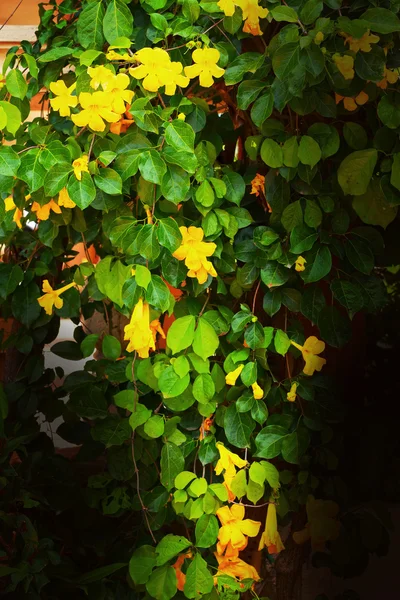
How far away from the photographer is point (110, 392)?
161cm

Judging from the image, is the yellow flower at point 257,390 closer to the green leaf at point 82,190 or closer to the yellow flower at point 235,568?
the yellow flower at point 235,568

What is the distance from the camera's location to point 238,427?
1.44 meters

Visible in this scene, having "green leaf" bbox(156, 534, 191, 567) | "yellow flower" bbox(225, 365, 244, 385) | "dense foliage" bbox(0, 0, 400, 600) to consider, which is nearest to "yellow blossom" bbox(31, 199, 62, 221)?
"dense foliage" bbox(0, 0, 400, 600)

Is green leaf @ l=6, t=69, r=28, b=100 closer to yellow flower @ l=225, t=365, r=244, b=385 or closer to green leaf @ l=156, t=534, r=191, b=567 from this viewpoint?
yellow flower @ l=225, t=365, r=244, b=385

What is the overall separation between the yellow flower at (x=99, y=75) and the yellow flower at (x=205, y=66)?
134 mm

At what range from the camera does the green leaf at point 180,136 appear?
4.17ft

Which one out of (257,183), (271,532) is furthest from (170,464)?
(257,183)

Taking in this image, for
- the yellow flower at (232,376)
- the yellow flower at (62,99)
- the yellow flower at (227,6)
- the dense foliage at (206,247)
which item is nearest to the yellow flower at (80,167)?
the dense foliage at (206,247)

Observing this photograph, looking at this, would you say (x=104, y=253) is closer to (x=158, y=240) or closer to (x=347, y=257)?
(x=158, y=240)

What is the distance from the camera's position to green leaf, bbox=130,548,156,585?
1.47 meters

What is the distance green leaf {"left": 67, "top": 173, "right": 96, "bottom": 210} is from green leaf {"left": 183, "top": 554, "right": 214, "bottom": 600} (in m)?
0.68

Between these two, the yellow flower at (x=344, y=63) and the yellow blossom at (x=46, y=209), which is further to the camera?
the yellow blossom at (x=46, y=209)

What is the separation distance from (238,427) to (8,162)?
63 centimetres

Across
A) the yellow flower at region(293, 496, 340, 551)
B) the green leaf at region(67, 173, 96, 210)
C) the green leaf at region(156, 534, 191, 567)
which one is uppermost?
the green leaf at region(67, 173, 96, 210)
